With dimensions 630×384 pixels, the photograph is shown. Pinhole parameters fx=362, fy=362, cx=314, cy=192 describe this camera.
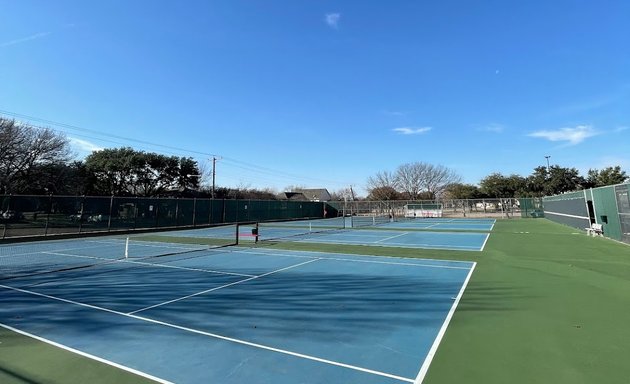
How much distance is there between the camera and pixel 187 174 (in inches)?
2168

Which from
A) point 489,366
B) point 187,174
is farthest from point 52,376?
point 187,174

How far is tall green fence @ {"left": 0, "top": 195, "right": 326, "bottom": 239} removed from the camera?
2212 centimetres

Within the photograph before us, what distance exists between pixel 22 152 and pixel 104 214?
1620 cm

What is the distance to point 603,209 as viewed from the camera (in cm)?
2036

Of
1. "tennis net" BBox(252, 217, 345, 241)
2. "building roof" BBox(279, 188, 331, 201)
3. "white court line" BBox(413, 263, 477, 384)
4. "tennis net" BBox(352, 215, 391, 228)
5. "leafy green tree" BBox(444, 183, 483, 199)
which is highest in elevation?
"building roof" BBox(279, 188, 331, 201)

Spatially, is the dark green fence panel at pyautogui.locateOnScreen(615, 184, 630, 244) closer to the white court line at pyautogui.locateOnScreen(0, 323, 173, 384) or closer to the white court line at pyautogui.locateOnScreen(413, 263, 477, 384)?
the white court line at pyautogui.locateOnScreen(413, 263, 477, 384)

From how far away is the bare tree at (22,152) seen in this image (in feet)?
110

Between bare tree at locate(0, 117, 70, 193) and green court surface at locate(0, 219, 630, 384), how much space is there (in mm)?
36777

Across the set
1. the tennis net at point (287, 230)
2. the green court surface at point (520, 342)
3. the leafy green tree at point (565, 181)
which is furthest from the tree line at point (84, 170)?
the leafy green tree at point (565, 181)

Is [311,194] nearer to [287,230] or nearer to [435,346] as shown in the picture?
[287,230]

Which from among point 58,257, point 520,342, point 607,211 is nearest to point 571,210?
point 607,211

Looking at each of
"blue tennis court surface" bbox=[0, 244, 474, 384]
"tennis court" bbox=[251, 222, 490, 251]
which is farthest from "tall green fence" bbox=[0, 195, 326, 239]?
"blue tennis court surface" bbox=[0, 244, 474, 384]

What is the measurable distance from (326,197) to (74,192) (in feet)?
263

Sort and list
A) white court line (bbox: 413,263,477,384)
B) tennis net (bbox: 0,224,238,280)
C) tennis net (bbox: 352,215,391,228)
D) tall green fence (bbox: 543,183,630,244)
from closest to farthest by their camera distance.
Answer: white court line (bbox: 413,263,477,384) < tennis net (bbox: 0,224,238,280) < tall green fence (bbox: 543,183,630,244) < tennis net (bbox: 352,215,391,228)
